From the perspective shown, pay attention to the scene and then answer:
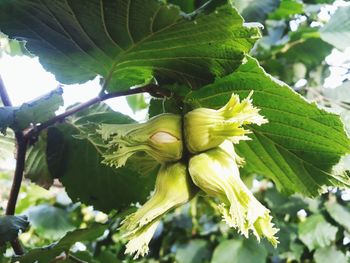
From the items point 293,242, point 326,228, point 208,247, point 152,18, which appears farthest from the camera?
point 208,247

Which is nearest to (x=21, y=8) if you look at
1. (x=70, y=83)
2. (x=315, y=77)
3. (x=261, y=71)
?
(x=70, y=83)

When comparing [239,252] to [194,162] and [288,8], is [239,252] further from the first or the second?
[194,162]

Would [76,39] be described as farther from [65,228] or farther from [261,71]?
[65,228]

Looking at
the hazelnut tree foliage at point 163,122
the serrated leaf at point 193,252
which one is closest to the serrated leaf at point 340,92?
the hazelnut tree foliage at point 163,122

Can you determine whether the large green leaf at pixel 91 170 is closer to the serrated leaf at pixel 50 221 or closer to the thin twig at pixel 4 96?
the thin twig at pixel 4 96

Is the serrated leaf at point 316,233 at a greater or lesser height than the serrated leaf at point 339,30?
lesser

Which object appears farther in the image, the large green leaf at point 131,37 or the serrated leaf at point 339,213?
the serrated leaf at point 339,213

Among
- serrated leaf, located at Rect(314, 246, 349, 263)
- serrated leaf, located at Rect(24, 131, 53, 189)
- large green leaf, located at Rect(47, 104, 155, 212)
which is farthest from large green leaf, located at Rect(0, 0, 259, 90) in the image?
serrated leaf, located at Rect(314, 246, 349, 263)
